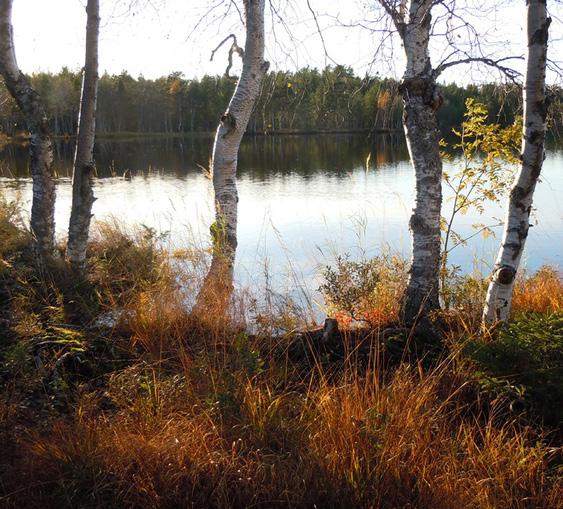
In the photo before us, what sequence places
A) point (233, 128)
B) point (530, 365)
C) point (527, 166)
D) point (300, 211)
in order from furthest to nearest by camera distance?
1. point (300, 211)
2. point (233, 128)
3. point (527, 166)
4. point (530, 365)

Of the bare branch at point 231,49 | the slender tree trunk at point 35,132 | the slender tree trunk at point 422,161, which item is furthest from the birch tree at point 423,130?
the slender tree trunk at point 35,132

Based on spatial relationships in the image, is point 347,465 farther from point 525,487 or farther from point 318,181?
point 318,181

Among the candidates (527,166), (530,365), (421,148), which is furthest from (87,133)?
(530,365)

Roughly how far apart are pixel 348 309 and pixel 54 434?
2837 millimetres

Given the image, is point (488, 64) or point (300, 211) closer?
point (488, 64)

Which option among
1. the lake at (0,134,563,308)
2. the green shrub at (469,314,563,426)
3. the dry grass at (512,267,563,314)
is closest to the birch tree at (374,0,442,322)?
the dry grass at (512,267,563,314)

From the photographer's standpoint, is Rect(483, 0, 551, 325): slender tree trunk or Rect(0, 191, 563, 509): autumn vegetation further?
Rect(483, 0, 551, 325): slender tree trunk

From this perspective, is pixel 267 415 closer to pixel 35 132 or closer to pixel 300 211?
pixel 35 132

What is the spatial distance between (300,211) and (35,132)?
9760 mm

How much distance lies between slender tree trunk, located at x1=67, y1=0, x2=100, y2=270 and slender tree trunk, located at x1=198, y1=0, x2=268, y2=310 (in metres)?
1.38

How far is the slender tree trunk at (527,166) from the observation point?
3689 mm

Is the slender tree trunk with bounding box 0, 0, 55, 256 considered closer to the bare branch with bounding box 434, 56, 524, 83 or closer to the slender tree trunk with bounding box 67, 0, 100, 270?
the slender tree trunk with bounding box 67, 0, 100, 270

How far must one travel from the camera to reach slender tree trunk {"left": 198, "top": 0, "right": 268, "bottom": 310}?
17.1 ft

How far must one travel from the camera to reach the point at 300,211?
1520cm
